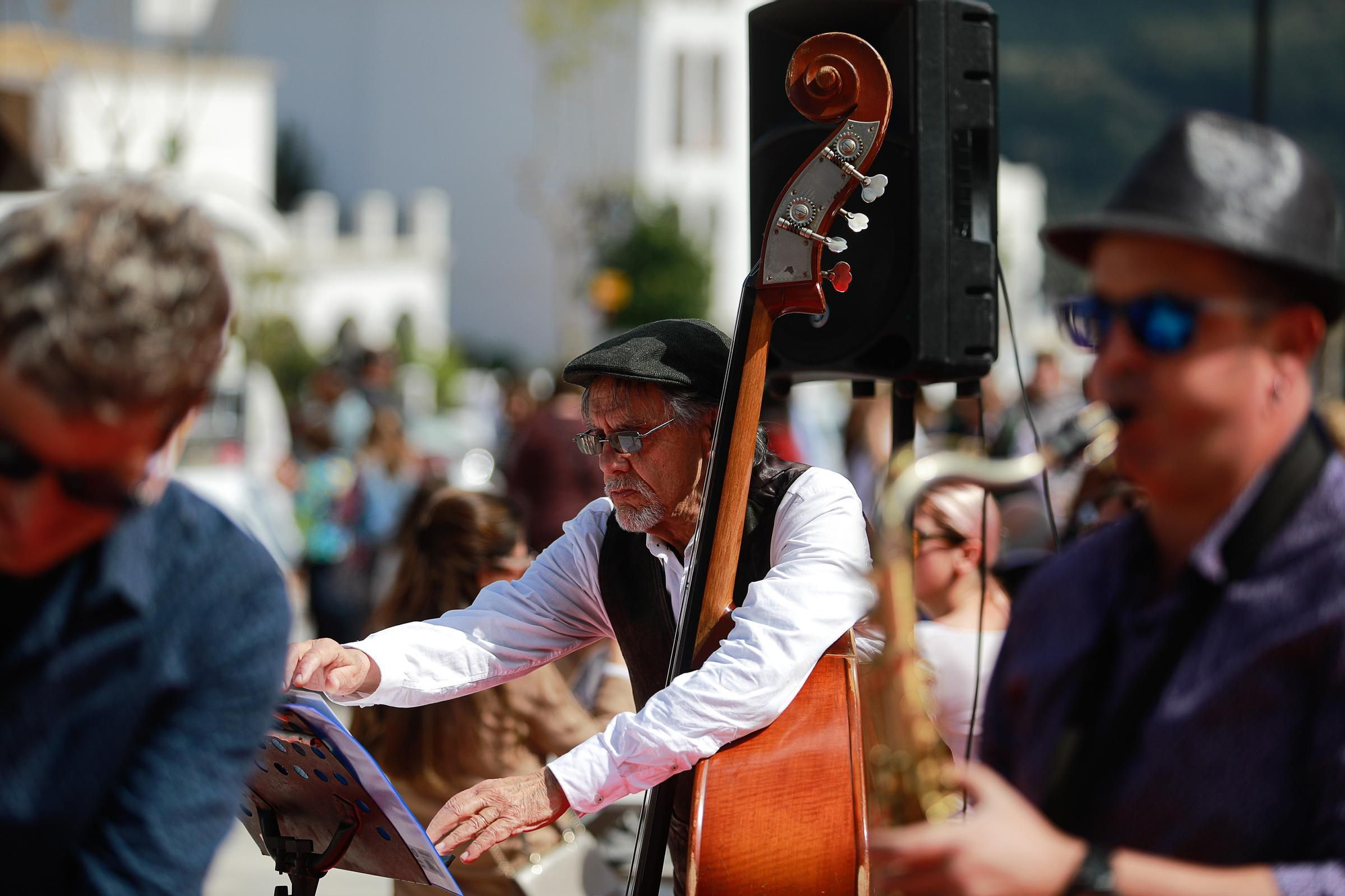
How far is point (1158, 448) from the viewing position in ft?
4.94

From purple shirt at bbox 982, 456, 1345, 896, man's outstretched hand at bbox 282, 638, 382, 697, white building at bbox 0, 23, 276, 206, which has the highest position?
white building at bbox 0, 23, 276, 206

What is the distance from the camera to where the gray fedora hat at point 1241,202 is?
1.47 meters

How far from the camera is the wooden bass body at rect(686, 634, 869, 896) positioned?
244 cm

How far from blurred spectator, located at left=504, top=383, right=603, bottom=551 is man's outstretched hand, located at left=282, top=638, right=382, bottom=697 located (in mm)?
5551

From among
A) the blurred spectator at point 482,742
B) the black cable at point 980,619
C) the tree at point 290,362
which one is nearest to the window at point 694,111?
the tree at point 290,362

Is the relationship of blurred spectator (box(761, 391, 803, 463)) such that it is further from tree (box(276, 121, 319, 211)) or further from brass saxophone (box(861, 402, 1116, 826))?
tree (box(276, 121, 319, 211))

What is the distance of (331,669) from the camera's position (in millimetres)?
2719

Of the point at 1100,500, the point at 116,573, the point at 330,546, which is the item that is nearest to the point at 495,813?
the point at 116,573

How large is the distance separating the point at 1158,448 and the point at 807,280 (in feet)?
4.24

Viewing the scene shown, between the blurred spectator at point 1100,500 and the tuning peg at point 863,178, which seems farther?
the blurred spectator at point 1100,500

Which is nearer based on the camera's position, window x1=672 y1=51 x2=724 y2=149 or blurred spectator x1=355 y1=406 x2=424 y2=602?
blurred spectator x1=355 y1=406 x2=424 y2=602

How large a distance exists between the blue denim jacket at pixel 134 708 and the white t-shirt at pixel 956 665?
5.81 feet

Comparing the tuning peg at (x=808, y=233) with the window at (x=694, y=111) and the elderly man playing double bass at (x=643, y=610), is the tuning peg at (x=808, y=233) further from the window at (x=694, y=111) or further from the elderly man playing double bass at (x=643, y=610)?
the window at (x=694, y=111)

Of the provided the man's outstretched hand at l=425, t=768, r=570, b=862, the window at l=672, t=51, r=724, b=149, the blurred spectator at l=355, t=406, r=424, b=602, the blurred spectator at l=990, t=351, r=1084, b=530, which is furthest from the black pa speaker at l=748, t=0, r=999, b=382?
the window at l=672, t=51, r=724, b=149
